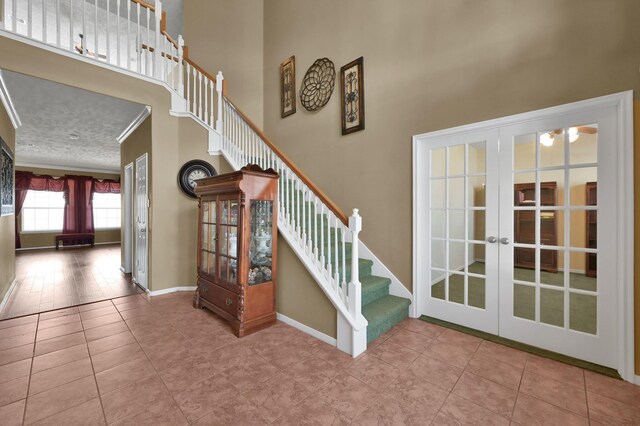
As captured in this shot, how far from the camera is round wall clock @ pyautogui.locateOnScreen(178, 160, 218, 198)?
13.6 ft

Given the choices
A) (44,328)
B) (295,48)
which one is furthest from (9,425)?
(295,48)

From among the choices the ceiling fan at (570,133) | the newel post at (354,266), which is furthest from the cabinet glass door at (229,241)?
the ceiling fan at (570,133)

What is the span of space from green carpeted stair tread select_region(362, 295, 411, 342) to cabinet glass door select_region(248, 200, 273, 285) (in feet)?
3.78

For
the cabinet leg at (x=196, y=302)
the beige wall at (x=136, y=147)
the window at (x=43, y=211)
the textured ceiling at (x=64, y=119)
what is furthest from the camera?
the window at (x=43, y=211)

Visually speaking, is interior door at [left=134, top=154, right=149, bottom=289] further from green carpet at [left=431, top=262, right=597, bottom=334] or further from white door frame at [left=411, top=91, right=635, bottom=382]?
white door frame at [left=411, top=91, right=635, bottom=382]

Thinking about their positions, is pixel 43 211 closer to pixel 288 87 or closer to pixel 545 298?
pixel 288 87

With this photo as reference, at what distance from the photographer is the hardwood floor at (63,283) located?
11.8 ft

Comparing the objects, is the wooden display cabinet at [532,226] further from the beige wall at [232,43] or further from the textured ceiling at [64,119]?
the textured ceiling at [64,119]

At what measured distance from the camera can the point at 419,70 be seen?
3.02m

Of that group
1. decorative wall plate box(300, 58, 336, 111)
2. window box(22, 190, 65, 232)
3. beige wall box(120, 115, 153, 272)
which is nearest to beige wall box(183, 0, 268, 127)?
decorative wall plate box(300, 58, 336, 111)

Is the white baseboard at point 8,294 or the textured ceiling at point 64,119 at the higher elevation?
the textured ceiling at point 64,119

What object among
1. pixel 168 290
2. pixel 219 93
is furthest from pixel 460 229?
pixel 168 290

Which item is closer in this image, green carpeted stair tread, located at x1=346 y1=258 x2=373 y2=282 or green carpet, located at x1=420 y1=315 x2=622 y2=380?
green carpet, located at x1=420 y1=315 x2=622 y2=380

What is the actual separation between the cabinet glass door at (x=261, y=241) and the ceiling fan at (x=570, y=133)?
268 centimetres
